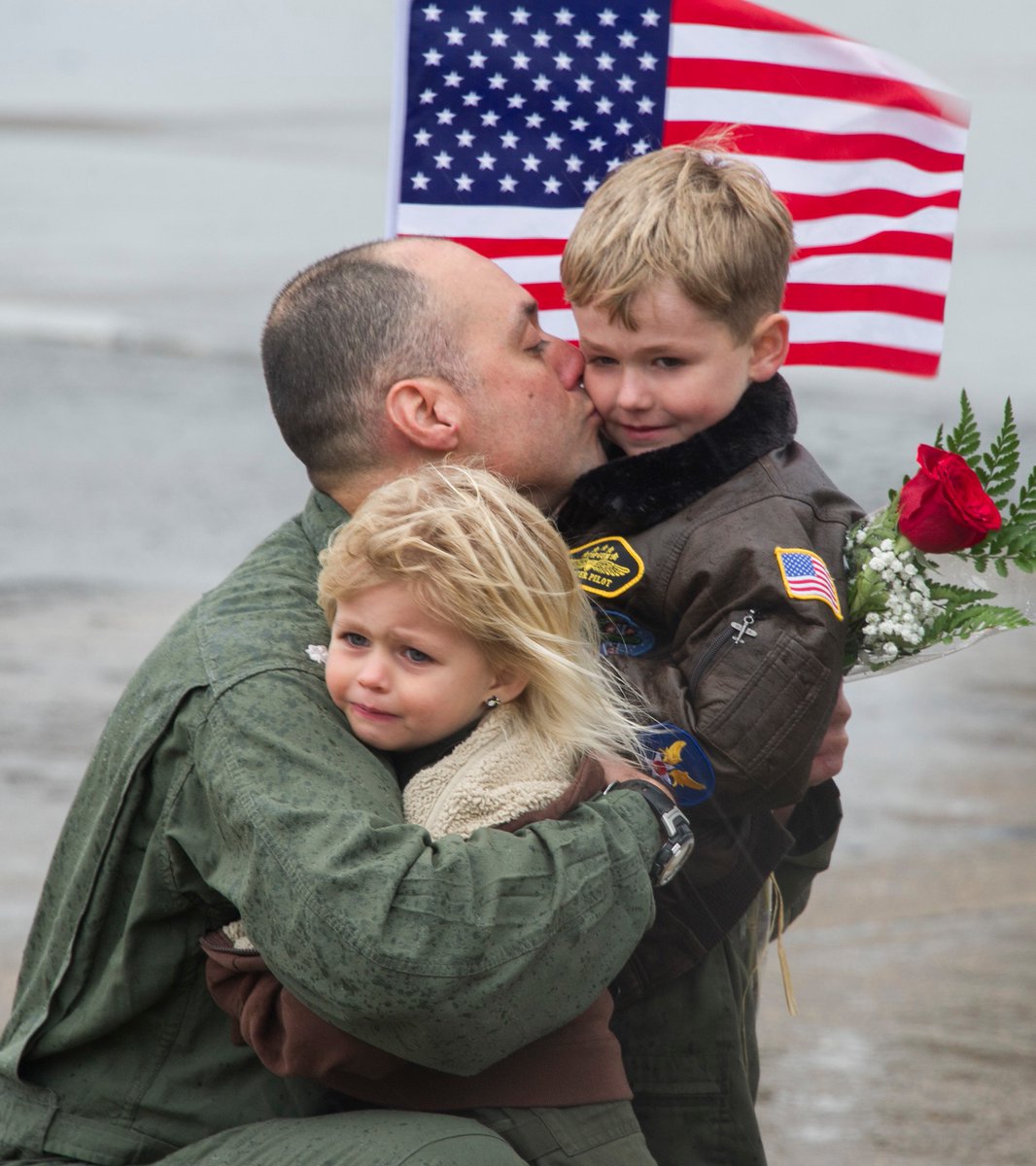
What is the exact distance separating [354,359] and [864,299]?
5.17 feet

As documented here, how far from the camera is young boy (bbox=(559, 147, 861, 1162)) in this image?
2.71 meters

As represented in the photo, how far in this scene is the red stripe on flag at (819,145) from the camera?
13.2 feet

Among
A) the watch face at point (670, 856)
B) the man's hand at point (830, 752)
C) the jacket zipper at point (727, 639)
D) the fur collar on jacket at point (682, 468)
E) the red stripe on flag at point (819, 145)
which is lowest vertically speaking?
the man's hand at point (830, 752)

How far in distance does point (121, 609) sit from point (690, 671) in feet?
23.6

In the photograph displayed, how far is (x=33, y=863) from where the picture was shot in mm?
6574

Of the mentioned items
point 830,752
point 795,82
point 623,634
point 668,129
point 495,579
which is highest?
point 795,82

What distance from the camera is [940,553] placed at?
2.88m

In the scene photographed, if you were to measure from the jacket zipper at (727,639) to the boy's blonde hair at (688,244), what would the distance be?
550mm

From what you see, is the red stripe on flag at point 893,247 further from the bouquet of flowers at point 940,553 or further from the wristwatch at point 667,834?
the wristwatch at point 667,834

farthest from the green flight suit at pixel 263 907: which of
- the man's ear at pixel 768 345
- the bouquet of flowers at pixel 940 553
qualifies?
the man's ear at pixel 768 345

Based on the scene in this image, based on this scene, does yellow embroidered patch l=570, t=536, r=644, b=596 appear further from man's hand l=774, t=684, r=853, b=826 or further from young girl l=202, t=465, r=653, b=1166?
man's hand l=774, t=684, r=853, b=826

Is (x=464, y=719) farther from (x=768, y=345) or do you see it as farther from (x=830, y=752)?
(x=768, y=345)

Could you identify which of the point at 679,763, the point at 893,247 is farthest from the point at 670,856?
the point at 893,247

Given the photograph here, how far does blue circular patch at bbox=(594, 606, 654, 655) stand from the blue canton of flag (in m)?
1.39
